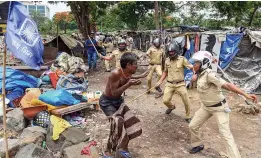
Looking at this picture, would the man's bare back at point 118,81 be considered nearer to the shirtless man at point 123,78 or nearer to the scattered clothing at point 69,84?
the shirtless man at point 123,78

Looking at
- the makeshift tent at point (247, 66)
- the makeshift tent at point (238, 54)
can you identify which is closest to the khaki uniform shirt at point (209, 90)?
the makeshift tent at point (238, 54)

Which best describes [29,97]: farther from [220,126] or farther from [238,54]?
[238,54]

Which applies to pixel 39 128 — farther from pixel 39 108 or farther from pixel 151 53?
pixel 151 53

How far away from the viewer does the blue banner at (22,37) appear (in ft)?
10.0

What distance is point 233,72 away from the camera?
10016 millimetres

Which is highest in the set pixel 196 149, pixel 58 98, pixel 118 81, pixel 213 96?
pixel 118 81

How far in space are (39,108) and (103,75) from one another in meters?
6.62

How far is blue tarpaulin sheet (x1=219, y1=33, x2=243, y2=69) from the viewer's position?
9679 millimetres

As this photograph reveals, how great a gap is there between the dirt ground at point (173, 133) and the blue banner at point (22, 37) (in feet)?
7.09

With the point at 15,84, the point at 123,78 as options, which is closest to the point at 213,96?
the point at 123,78

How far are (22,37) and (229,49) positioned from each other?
26.8 ft

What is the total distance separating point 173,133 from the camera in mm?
5574

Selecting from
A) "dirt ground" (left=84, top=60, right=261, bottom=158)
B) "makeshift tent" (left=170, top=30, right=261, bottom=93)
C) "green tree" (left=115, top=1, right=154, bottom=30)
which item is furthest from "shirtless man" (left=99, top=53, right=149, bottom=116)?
"green tree" (left=115, top=1, right=154, bottom=30)

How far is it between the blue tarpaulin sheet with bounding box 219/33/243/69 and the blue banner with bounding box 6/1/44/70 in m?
7.86
